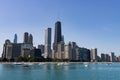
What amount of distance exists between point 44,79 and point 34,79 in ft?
11.2

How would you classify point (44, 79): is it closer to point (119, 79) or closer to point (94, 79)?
point (94, 79)

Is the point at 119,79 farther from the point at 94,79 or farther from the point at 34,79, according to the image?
the point at 34,79

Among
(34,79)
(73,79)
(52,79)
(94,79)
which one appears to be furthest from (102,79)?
(34,79)

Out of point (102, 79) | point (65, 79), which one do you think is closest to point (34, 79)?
point (65, 79)

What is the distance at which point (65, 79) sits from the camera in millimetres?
83562

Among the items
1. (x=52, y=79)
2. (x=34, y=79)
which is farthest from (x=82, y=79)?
(x=34, y=79)

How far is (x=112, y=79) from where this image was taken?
280ft

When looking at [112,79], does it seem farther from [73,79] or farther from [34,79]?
[34,79]

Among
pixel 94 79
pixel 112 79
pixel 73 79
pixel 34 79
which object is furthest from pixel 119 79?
pixel 34 79

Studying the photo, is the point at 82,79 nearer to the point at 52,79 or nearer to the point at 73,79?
the point at 73,79

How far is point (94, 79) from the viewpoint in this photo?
83.3 m

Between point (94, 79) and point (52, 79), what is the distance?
1426 centimetres

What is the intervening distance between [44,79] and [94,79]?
55.6 ft

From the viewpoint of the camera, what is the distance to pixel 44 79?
272 feet
